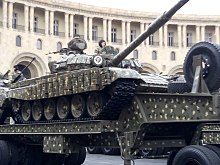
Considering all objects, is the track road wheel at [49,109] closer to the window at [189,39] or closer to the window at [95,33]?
the window at [95,33]

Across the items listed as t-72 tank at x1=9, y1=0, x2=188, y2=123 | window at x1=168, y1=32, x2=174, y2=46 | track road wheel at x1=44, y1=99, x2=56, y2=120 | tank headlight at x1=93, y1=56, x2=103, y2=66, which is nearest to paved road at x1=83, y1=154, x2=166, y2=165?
t-72 tank at x1=9, y1=0, x2=188, y2=123

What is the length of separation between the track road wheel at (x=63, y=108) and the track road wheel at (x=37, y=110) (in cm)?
73

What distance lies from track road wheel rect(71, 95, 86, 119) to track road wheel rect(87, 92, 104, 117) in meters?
0.16

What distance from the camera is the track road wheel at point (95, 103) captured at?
860 cm

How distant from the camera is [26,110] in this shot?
1102 centimetres

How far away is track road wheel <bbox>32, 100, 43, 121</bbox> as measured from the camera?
10336 mm

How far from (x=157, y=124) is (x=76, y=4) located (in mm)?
43497

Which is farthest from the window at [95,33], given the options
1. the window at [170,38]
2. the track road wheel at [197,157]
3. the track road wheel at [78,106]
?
the track road wheel at [197,157]

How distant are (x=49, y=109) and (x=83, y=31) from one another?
42.1 m

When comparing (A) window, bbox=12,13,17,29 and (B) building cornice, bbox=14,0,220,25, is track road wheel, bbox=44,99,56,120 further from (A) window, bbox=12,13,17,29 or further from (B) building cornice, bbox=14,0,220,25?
(B) building cornice, bbox=14,0,220,25

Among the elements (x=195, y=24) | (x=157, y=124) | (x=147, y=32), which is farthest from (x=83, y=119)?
(x=195, y=24)

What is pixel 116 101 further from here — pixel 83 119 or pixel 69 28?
pixel 69 28

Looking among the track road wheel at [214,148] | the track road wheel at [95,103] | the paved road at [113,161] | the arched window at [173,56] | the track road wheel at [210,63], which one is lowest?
the paved road at [113,161]

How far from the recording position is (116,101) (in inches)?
324
